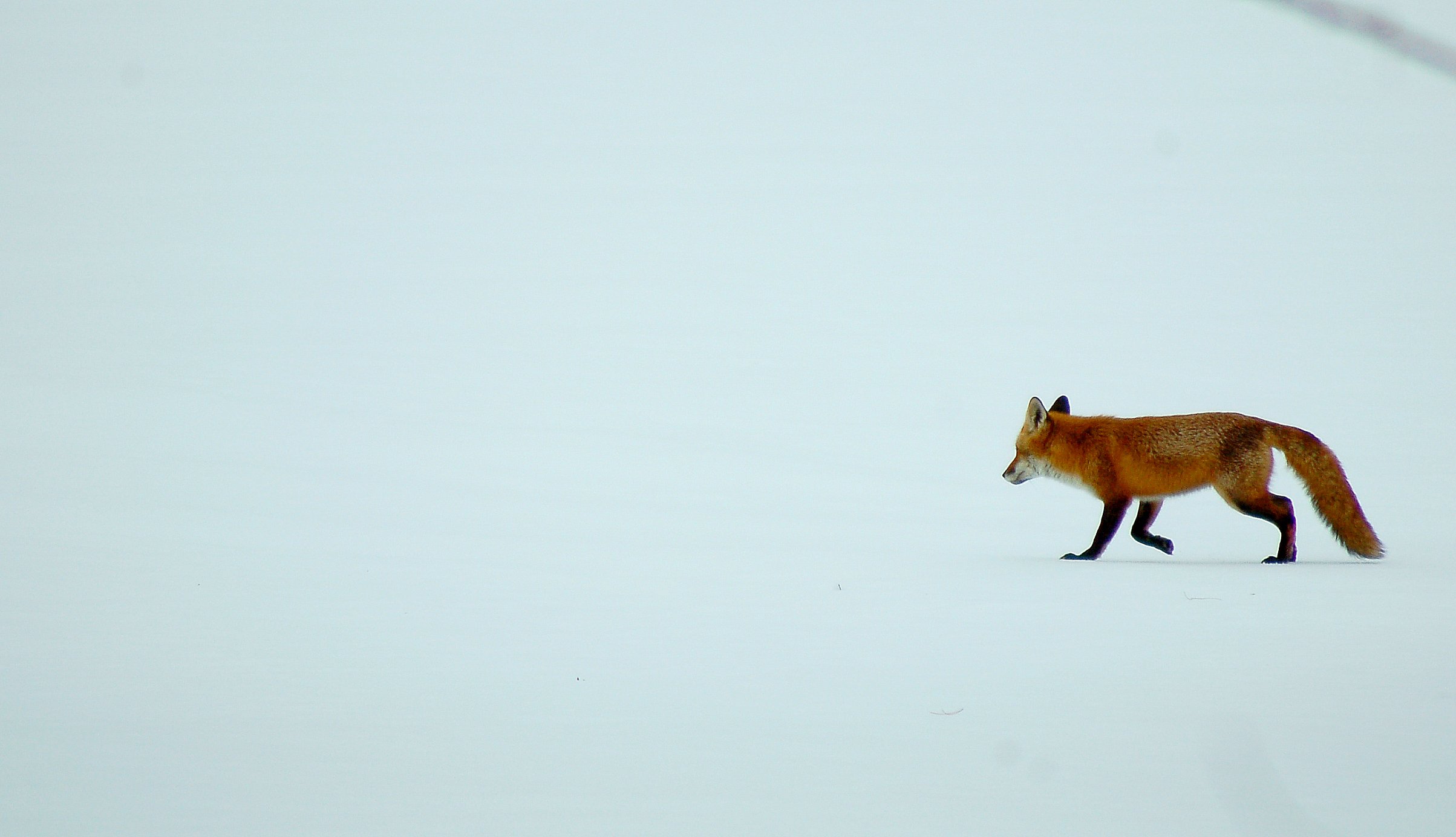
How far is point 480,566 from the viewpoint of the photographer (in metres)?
6.95

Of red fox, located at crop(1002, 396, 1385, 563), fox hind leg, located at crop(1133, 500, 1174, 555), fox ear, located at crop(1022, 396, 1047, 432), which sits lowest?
fox hind leg, located at crop(1133, 500, 1174, 555)

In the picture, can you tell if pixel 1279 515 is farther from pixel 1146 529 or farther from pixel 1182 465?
pixel 1146 529

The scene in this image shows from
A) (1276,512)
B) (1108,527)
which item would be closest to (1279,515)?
(1276,512)

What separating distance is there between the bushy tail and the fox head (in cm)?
136

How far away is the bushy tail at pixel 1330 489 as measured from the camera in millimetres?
6918

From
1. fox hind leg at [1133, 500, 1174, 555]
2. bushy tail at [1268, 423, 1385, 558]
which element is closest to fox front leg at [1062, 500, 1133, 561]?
fox hind leg at [1133, 500, 1174, 555]

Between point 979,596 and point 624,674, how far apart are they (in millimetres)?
2167

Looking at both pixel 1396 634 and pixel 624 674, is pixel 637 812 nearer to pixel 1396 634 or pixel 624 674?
pixel 624 674

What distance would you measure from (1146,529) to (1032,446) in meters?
0.90

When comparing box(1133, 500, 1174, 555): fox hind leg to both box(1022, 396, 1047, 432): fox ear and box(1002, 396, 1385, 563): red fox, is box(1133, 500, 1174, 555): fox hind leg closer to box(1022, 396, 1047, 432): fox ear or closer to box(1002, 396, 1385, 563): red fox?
box(1002, 396, 1385, 563): red fox

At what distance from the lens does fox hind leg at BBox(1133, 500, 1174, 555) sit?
7840 mm

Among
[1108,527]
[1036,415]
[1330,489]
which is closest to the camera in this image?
[1330,489]

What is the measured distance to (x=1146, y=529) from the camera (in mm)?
7973

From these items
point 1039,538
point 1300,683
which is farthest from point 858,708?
point 1039,538
